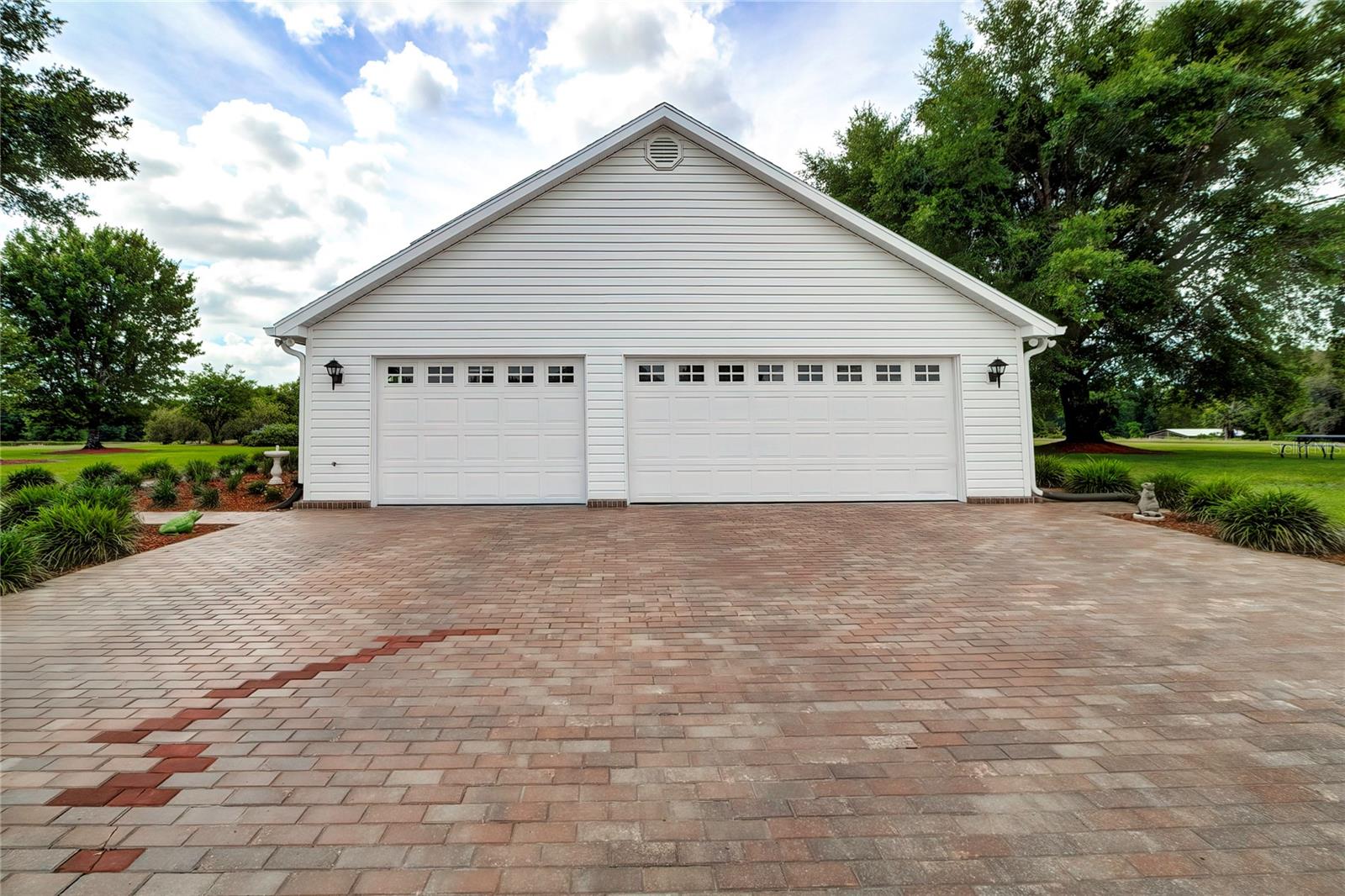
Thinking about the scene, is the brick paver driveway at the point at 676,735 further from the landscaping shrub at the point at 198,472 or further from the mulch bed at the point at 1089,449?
the mulch bed at the point at 1089,449

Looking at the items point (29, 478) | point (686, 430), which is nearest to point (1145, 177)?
point (686, 430)

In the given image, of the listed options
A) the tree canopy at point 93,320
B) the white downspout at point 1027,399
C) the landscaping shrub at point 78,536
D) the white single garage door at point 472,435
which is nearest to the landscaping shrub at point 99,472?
the white single garage door at point 472,435

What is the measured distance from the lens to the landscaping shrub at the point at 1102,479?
33.9 ft

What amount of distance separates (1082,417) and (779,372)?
1650 cm

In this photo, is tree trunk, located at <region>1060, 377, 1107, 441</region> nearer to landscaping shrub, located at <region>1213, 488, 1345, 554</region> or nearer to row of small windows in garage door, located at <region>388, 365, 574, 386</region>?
landscaping shrub, located at <region>1213, 488, 1345, 554</region>

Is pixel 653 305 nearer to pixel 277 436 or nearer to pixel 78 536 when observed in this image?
pixel 78 536

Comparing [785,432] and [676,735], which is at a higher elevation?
[785,432]

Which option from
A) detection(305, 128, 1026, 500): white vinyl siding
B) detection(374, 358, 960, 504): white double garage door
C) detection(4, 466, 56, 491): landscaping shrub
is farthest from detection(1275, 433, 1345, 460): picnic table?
detection(4, 466, 56, 491): landscaping shrub

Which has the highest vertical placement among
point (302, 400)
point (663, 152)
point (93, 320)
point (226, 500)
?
point (93, 320)

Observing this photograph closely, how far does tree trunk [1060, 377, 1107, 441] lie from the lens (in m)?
19.6

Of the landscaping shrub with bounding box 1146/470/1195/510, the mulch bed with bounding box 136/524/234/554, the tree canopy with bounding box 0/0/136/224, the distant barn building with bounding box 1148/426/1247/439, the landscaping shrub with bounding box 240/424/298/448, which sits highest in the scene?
the tree canopy with bounding box 0/0/136/224

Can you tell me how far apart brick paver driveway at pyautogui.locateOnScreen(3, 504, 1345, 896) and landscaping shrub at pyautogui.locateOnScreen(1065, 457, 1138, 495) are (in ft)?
18.9

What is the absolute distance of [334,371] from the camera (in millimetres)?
9414

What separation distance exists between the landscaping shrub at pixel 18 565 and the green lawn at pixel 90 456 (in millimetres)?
8237
